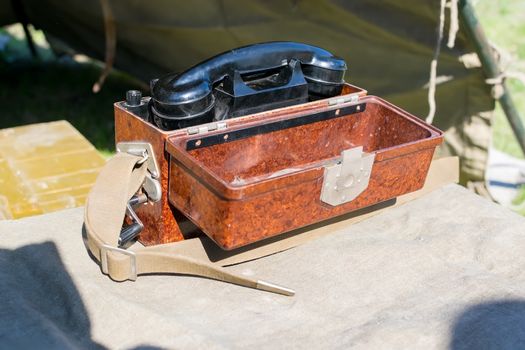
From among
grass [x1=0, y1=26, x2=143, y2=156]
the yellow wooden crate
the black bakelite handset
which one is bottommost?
grass [x1=0, y1=26, x2=143, y2=156]

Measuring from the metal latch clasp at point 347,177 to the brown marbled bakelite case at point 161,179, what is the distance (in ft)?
0.58

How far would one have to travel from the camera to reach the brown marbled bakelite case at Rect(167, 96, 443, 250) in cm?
111

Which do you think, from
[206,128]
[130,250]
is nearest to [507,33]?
[206,128]

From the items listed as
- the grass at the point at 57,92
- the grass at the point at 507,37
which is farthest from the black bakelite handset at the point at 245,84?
the grass at the point at 507,37

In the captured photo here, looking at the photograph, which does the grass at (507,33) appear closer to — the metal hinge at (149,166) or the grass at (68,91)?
the grass at (68,91)

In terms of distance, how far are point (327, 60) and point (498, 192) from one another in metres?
1.48

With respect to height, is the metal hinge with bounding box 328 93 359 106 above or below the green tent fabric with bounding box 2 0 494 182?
above

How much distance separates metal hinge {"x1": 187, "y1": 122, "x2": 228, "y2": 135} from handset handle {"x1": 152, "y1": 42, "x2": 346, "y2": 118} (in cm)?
3

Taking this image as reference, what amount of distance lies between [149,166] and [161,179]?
0.03 m

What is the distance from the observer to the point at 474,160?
243 centimetres

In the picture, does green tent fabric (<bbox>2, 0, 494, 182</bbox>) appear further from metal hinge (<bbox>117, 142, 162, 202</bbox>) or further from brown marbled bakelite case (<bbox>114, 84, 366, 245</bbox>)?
metal hinge (<bbox>117, 142, 162, 202</bbox>)

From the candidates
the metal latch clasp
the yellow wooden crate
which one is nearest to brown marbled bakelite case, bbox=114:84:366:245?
the metal latch clasp

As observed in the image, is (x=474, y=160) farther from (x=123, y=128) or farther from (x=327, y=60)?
(x=123, y=128)

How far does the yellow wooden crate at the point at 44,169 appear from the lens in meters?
1.61
